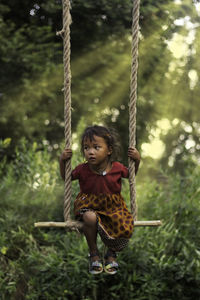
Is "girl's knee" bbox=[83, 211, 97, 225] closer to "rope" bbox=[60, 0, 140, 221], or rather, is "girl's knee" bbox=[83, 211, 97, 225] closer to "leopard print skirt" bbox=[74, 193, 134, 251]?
"leopard print skirt" bbox=[74, 193, 134, 251]

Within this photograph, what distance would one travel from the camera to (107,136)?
2.75 meters

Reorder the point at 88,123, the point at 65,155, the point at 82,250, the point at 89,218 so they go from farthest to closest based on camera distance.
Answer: the point at 88,123 → the point at 82,250 → the point at 65,155 → the point at 89,218

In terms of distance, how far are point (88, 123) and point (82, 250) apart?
4505 millimetres

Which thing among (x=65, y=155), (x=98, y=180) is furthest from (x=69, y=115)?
(x=98, y=180)

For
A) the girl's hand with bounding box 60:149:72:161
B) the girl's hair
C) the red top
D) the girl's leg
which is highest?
the girl's hair

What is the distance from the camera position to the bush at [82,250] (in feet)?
14.9

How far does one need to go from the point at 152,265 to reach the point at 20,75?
4.48 m

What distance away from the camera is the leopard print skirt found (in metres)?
2.71

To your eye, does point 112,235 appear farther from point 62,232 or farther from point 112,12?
point 112,12

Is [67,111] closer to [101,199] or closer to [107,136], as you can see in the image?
[107,136]

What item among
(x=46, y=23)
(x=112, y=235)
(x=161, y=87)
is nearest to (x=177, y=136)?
(x=161, y=87)

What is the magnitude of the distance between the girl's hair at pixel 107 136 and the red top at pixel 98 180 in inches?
3.8

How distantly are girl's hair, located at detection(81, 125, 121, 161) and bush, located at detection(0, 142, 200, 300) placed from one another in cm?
196

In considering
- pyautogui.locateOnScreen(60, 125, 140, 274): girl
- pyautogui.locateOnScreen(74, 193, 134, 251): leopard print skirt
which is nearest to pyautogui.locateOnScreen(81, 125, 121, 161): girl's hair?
pyautogui.locateOnScreen(60, 125, 140, 274): girl
